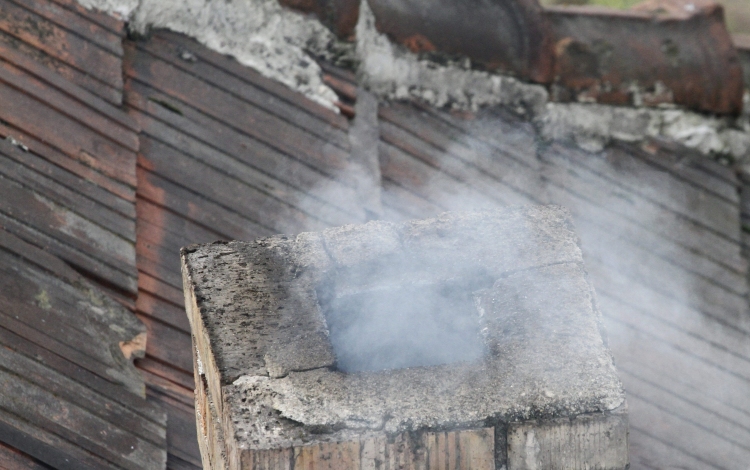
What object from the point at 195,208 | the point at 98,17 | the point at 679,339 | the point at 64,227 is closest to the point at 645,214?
the point at 679,339

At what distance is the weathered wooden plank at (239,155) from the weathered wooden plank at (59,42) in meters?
0.15

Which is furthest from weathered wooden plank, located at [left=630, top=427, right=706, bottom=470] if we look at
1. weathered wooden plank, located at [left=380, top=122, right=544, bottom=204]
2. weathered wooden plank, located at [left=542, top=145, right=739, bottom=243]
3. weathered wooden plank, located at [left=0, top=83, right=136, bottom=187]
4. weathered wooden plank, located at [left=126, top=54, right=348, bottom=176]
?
weathered wooden plank, located at [left=0, top=83, right=136, bottom=187]

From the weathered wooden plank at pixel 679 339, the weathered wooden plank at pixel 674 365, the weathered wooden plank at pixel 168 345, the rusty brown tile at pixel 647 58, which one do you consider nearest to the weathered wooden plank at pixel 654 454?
the weathered wooden plank at pixel 674 365

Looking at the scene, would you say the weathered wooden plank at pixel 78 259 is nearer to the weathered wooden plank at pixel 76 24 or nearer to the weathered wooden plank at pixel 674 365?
the weathered wooden plank at pixel 76 24

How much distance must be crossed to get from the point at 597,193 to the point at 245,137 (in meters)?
1.88

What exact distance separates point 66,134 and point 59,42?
528 millimetres

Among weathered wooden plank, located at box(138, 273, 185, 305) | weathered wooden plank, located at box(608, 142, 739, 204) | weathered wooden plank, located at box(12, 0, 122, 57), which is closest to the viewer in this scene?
weathered wooden plank, located at box(138, 273, 185, 305)

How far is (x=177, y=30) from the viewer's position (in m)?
4.79

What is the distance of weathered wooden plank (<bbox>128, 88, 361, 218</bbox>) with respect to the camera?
4379mm

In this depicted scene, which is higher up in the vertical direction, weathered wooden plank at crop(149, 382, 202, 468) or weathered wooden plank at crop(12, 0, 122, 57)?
weathered wooden plank at crop(12, 0, 122, 57)

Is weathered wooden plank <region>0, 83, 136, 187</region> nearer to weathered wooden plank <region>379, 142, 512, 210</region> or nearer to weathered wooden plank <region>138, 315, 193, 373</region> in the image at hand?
weathered wooden plank <region>138, 315, 193, 373</region>

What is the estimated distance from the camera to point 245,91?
4711 mm

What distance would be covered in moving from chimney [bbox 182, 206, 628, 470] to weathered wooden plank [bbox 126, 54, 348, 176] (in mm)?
1771

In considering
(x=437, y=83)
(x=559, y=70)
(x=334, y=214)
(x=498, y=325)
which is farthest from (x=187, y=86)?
(x=498, y=325)
